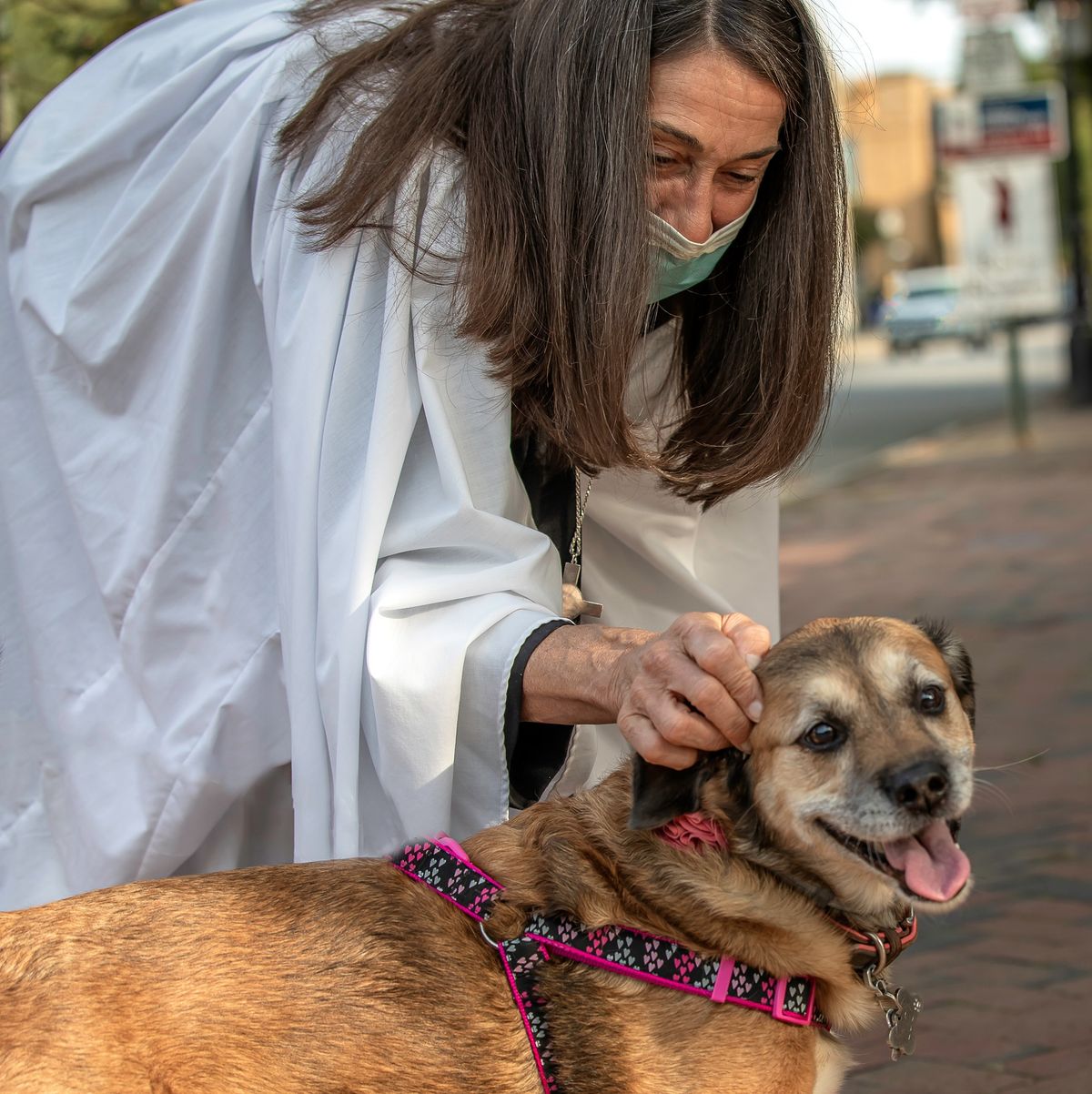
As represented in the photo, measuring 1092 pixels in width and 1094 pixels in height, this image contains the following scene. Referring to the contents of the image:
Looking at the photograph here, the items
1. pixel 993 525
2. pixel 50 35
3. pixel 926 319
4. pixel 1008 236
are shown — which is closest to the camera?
pixel 50 35

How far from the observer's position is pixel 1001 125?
16.0 metres

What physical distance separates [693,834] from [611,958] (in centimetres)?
26

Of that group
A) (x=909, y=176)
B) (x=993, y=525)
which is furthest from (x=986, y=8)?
(x=909, y=176)

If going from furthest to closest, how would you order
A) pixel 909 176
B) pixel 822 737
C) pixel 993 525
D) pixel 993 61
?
pixel 909 176, pixel 993 61, pixel 993 525, pixel 822 737

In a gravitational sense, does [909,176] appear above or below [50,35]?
below

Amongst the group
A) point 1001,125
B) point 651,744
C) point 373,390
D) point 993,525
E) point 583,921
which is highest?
point 1001,125

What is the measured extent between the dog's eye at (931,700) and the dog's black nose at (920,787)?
19cm

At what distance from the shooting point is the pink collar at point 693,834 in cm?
249

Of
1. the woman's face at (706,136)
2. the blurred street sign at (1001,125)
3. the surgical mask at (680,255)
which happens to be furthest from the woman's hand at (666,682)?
the blurred street sign at (1001,125)

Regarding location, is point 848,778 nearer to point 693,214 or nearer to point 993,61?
point 693,214

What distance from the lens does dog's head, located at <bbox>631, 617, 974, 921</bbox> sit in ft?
7.66

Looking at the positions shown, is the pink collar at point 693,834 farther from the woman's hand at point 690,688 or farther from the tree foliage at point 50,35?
the tree foliage at point 50,35

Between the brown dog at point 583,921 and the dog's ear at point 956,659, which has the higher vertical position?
the dog's ear at point 956,659

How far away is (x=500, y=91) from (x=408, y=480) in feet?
2.38
